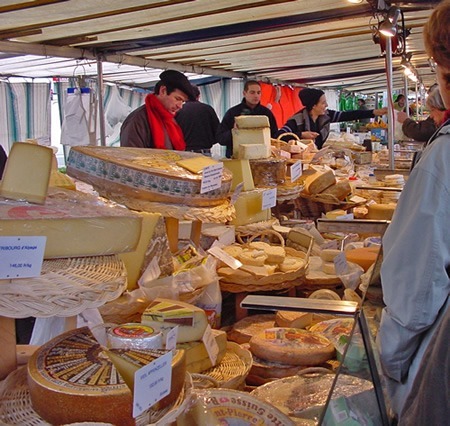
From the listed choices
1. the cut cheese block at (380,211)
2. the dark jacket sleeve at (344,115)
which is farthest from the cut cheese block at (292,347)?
the dark jacket sleeve at (344,115)

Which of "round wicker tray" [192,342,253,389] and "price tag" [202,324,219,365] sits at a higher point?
"price tag" [202,324,219,365]

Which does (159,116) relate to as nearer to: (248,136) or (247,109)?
(248,136)

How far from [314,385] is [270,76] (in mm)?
7489

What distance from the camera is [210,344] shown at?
5.26 feet

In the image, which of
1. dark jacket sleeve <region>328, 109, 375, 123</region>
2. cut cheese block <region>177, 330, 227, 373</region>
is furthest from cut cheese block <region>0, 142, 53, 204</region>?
dark jacket sleeve <region>328, 109, 375, 123</region>

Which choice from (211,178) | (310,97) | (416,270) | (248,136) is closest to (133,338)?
(416,270)

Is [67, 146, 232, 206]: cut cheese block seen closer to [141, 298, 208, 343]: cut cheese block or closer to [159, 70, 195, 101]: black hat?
[141, 298, 208, 343]: cut cheese block

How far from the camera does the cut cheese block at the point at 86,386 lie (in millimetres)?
978

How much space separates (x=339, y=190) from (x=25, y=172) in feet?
8.81

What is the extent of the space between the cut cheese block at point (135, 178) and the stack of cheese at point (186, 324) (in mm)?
395

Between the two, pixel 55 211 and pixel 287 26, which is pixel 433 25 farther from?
pixel 287 26

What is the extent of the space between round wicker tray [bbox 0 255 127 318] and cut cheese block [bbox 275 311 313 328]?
1.02 meters

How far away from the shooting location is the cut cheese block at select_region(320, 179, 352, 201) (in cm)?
355

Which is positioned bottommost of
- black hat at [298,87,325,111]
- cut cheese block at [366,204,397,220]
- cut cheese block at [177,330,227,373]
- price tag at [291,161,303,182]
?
cut cheese block at [177,330,227,373]
